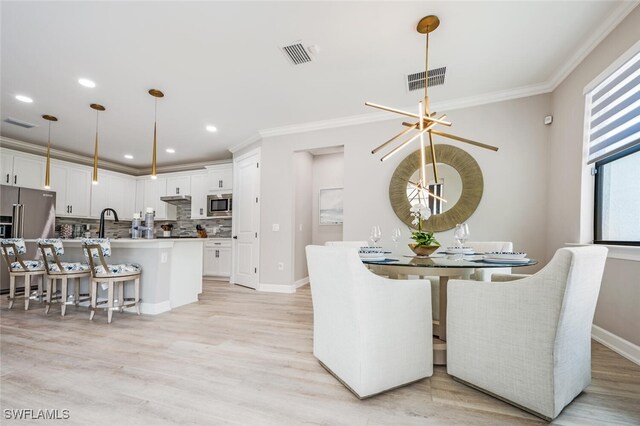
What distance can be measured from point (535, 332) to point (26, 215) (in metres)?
6.63

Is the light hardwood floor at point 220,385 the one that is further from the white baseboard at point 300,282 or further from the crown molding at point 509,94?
the crown molding at point 509,94

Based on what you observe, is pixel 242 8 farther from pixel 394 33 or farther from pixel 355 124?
pixel 355 124

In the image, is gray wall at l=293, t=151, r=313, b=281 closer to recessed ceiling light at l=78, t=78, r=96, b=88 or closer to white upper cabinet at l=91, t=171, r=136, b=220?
recessed ceiling light at l=78, t=78, r=96, b=88

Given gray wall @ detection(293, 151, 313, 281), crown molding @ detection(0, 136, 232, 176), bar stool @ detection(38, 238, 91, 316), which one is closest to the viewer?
bar stool @ detection(38, 238, 91, 316)

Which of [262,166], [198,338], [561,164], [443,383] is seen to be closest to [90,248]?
[198,338]

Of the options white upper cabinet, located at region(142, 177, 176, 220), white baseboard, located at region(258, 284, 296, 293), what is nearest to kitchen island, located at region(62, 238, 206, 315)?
white baseboard, located at region(258, 284, 296, 293)

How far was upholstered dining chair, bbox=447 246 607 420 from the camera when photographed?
1.31m

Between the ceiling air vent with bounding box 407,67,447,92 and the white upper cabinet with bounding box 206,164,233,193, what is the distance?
3964 millimetres

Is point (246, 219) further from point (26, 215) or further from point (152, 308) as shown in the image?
point (26, 215)

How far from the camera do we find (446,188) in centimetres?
352

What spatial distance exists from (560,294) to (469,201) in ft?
7.57

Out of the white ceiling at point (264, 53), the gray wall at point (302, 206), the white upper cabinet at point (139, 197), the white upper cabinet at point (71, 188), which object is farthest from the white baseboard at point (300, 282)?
the white upper cabinet at point (71, 188)

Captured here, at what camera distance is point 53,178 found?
5234 mm

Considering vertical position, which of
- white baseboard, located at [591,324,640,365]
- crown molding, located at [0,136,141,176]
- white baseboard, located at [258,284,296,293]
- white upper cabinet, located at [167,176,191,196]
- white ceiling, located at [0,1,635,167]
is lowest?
white baseboard, located at [258,284,296,293]
